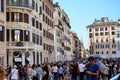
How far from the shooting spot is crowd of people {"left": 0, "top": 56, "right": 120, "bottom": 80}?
14430 millimetres

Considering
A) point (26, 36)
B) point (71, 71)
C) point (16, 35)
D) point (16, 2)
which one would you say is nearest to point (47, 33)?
point (26, 36)

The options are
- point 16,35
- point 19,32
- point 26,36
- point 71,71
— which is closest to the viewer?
point 71,71

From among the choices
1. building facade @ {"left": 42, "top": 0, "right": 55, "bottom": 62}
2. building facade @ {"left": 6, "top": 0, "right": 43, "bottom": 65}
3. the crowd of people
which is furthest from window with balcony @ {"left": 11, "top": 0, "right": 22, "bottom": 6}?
building facade @ {"left": 42, "top": 0, "right": 55, "bottom": 62}

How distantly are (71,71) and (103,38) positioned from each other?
409 feet

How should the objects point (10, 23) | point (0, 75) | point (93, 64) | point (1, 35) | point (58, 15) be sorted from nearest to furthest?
point (0, 75) < point (93, 64) < point (1, 35) < point (10, 23) < point (58, 15)

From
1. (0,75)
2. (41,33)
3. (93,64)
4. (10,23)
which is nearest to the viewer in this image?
(0,75)

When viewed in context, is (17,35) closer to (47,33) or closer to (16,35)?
(16,35)

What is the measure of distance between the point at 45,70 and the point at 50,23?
183 ft

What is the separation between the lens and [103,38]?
15688cm

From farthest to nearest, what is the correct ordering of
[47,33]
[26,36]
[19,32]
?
[47,33], [26,36], [19,32]

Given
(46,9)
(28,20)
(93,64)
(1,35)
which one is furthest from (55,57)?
(93,64)

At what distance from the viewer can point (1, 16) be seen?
40.2m

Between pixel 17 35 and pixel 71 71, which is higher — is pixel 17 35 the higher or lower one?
the higher one

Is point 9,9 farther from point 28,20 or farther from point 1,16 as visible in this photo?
point 1,16
